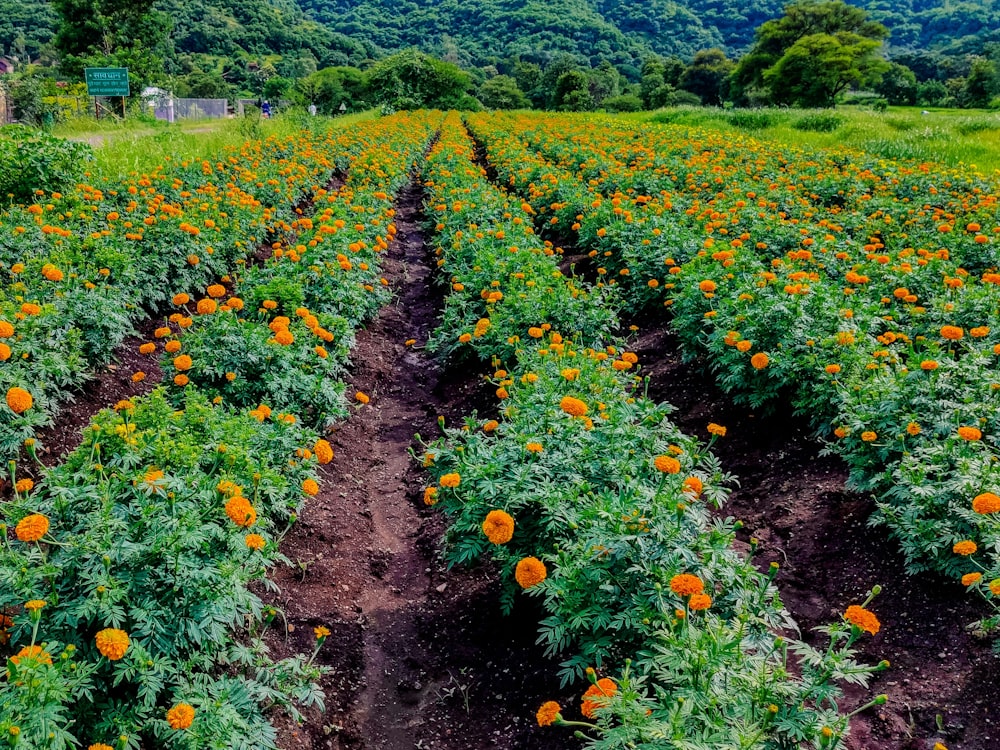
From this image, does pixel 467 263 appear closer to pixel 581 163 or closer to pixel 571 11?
pixel 581 163

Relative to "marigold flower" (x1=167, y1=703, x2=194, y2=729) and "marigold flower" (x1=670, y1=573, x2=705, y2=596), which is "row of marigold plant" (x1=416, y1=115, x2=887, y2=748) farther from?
"marigold flower" (x1=167, y1=703, x2=194, y2=729)

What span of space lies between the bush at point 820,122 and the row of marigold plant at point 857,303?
9912mm

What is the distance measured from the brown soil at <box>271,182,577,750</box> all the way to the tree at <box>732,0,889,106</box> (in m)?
50.6

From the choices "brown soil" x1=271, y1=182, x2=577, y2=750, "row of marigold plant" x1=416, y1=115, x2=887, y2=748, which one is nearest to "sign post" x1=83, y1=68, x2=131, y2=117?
"brown soil" x1=271, y1=182, x2=577, y2=750

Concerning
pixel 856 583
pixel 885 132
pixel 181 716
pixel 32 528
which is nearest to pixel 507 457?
pixel 181 716

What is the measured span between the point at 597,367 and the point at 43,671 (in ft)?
10.3

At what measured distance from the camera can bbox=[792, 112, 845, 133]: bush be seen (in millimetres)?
19438

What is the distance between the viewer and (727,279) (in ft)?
17.9

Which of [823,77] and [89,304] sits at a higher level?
[823,77]

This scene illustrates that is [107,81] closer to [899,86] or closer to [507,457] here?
[507,457]

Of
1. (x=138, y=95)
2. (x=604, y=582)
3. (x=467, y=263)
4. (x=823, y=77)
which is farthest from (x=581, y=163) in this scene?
(x=823, y=77)

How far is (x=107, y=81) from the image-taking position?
20.7 meters

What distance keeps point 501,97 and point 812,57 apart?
28.6 meters

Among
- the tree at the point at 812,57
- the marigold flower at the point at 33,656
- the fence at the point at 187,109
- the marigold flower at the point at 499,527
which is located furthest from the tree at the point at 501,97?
the marigold flower at the point at 33,656
